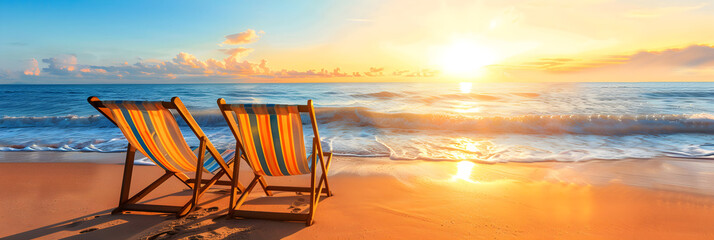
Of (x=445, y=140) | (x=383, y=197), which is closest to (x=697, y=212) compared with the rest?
(x=383, y=197)

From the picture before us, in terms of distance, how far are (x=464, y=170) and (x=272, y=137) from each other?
2.91 meters

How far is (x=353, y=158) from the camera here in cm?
526

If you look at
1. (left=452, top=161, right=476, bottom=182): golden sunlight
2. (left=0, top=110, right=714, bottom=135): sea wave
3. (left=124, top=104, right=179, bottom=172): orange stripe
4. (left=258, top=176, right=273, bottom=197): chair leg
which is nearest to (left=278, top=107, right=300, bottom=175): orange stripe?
(left=258, top=176, right=273, bottom=197): chair leg

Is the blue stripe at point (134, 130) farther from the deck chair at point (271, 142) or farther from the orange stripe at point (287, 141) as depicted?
the orange stripe at point (287, 141)

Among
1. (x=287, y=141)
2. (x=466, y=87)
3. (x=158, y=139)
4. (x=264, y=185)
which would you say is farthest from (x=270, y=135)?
(x=466, y=87)

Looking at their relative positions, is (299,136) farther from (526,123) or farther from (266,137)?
(526,123)

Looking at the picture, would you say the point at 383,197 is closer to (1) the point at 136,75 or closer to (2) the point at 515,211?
(2) the point at 515,211

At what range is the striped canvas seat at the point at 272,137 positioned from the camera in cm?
237

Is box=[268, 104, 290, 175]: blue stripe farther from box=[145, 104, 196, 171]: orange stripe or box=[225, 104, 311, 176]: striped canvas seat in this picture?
box=[145, 104, 196, 171]: orange stripe

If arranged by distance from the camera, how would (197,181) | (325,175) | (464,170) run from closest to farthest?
(197,181) < (325,175) < (464,170)

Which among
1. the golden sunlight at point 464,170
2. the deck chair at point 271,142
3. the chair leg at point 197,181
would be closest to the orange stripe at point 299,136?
the deck chair at point 271,142

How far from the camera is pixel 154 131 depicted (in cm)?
254

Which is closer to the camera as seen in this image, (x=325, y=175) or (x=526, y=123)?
(x=325, y=175)

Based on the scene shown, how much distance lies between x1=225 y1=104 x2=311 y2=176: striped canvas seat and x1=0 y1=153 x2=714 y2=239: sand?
492 millimetres
